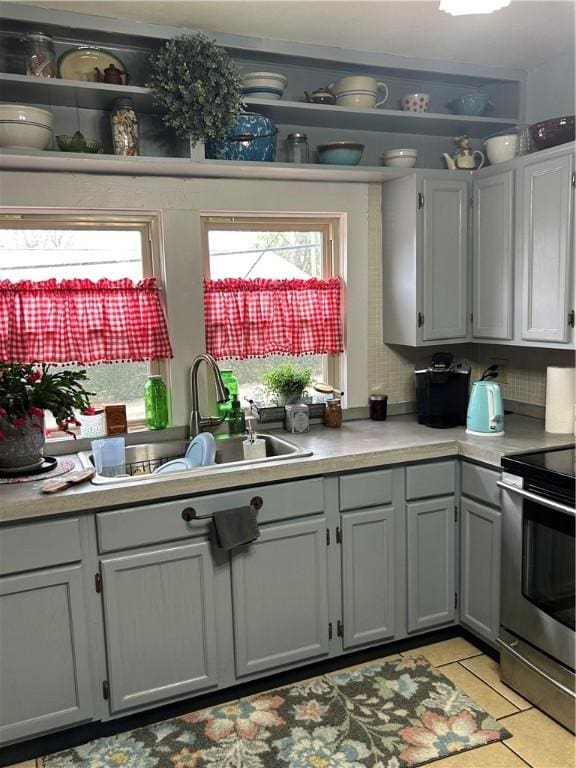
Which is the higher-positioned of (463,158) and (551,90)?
(551,90)

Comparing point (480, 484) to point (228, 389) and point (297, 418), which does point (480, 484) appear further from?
point (228, 389)

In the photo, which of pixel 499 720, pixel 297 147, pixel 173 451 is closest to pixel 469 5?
pixel 297 147

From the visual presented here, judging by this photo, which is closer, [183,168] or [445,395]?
[183,168]

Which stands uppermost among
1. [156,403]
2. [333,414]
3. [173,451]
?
[156,403]

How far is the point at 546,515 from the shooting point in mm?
2301

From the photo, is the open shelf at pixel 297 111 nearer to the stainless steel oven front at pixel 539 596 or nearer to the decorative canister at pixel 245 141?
the decorative canister at pixel 245 141

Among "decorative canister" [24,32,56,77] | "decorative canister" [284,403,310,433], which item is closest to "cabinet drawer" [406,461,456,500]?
"decorative canister" [284,403,310,433]

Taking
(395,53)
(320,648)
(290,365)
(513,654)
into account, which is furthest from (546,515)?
(395,53)

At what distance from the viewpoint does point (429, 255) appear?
3.03 metres

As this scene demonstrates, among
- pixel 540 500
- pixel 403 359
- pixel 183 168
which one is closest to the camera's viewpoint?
pixel 540 500

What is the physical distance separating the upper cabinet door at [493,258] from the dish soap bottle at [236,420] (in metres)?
1.18

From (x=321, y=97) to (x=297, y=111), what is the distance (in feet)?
0.40

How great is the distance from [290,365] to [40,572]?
1.49 m

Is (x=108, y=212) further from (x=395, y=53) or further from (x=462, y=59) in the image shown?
(x=462, y=59)
